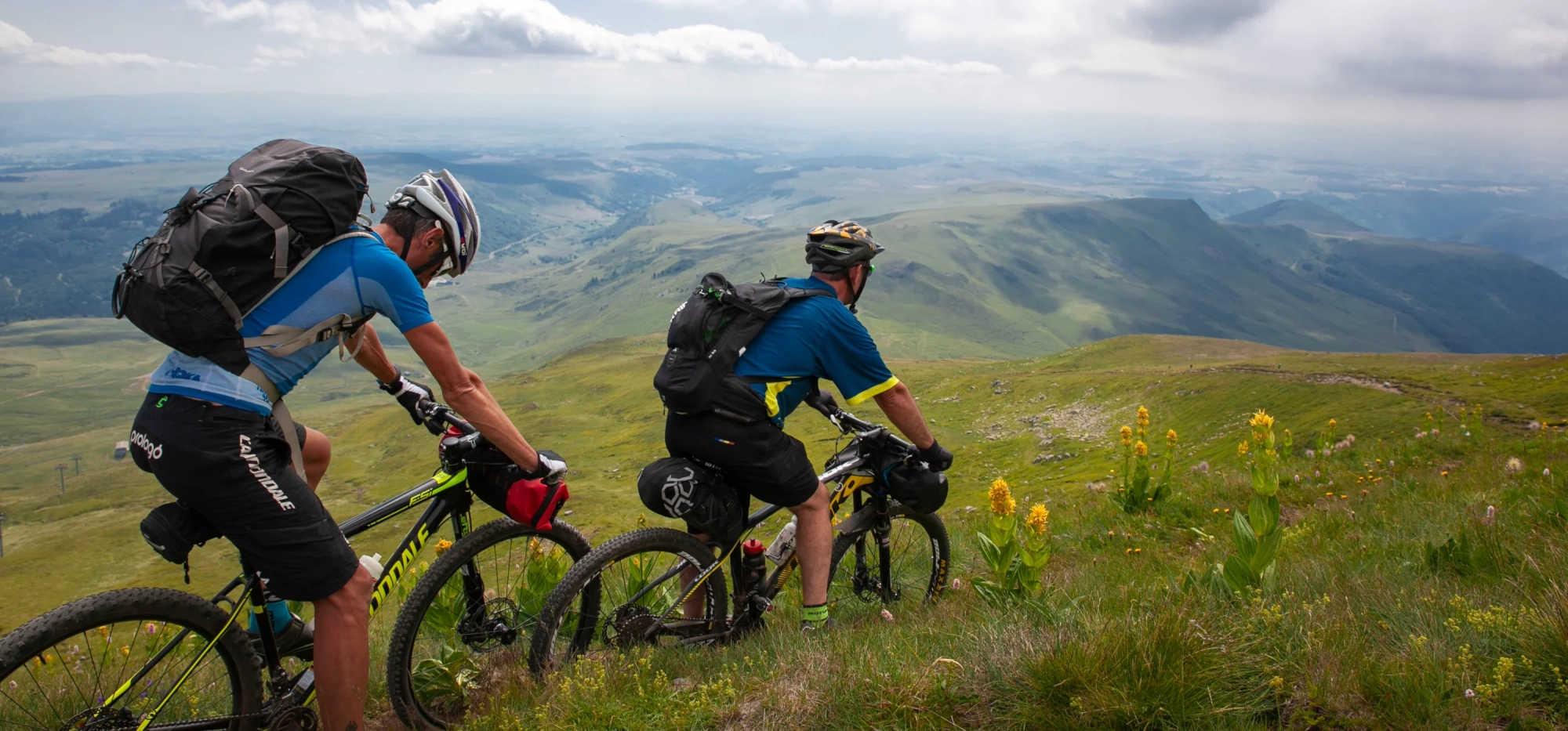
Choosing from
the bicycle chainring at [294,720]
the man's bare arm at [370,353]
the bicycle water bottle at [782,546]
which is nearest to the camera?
the bicycle chainring at [294,720]

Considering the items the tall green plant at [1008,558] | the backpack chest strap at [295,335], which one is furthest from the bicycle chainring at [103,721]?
the tall green plant at [1008,558]

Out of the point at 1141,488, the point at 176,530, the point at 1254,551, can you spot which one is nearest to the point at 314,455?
the point at 176,530

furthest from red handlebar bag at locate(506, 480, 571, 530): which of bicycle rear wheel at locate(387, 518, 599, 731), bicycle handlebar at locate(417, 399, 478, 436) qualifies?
bicycle handlebar at locate(417, 399, 478, 436)

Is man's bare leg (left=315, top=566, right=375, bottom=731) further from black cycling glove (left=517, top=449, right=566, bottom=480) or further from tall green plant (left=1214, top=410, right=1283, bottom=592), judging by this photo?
tall green plant (left=1214, top=410, right=1283, bottom=592)

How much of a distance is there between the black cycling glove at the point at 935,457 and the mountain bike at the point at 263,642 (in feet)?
9.49

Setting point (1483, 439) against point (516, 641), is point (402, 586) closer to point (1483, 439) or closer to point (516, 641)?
point (516, 641)

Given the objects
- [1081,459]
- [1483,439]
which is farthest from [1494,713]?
[1081,459]

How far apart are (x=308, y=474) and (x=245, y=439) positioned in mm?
1628

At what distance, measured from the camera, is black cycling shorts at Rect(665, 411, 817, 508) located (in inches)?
243

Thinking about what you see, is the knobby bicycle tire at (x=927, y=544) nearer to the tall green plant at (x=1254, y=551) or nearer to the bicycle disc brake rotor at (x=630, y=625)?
the bicycle disc brake rotor at (x=630, y=625)

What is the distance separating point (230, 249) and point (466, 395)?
147cm

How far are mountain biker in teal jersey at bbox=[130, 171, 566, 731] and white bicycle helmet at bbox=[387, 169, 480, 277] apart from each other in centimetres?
18

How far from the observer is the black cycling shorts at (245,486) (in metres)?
4.59

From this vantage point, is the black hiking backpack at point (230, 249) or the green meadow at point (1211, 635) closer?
the green meadow at point (1211, 635)
